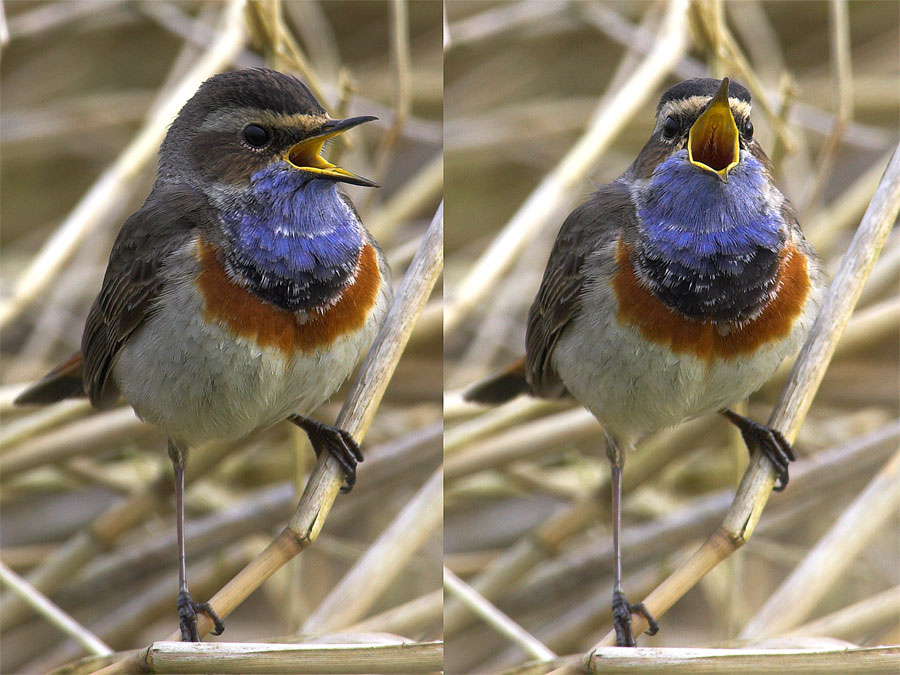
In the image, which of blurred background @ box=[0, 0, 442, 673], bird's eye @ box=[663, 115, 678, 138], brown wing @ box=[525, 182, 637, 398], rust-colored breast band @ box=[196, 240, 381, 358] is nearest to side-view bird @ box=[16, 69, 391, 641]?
rust-colored breast band @ box=[196, 240, 381, 358]

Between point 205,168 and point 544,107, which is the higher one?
point 544,107

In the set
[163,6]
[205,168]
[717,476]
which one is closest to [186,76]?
[163,6]

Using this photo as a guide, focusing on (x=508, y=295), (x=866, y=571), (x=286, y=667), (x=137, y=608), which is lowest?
(x=286, y=667)

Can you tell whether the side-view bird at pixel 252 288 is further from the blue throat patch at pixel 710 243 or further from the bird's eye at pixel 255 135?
the blue throat patch at pixel 710 243

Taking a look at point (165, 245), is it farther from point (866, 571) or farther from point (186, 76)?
point (866, 571)

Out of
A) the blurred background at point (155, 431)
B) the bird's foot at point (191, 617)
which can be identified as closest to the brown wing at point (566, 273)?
the blurred background at point (155, 431)

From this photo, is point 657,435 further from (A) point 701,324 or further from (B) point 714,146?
(B) point 714,146

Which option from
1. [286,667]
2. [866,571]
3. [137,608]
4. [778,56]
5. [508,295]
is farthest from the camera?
[778,56]
